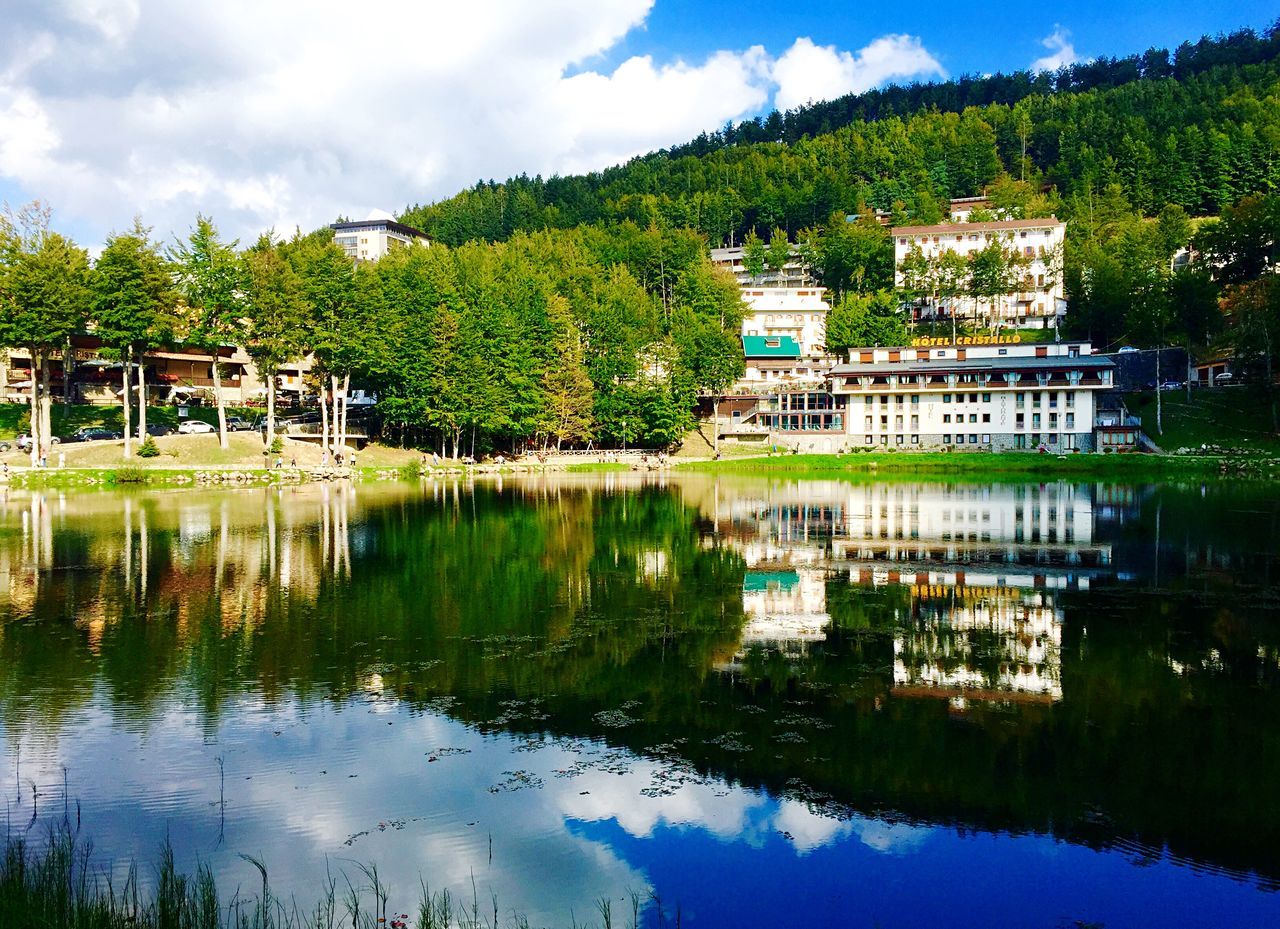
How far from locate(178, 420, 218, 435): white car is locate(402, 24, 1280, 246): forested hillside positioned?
292 feet

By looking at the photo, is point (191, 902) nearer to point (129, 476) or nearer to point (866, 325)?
point (129, 476)

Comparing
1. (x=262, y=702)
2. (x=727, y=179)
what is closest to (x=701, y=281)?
(x=727, y=179)

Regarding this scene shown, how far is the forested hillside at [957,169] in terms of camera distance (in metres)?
137

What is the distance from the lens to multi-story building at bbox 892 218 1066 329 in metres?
112

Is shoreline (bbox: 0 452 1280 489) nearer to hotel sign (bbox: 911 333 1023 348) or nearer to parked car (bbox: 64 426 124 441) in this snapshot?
parked car (bbox: 64 426 124 441)

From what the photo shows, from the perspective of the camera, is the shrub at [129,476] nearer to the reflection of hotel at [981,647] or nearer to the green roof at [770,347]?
the reflection of hotel at [981,647]

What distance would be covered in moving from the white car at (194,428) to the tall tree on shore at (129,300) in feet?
22.0

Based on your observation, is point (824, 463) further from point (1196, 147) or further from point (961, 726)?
point (1196, 147)

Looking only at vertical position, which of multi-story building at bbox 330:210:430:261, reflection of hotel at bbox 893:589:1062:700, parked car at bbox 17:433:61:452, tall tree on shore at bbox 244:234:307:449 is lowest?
reflection of hotel at bbox 893:589:1062:700

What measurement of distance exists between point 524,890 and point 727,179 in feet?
607

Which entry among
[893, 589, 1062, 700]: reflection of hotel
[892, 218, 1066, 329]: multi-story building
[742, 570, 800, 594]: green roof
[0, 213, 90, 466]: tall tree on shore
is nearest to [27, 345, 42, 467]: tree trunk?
[0, 213, 90, 466]: tall tree on shore

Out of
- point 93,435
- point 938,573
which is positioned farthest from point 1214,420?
point 93,435

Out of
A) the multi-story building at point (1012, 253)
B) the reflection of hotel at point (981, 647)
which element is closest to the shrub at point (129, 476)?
the reflection of hotel at point (981, 647)

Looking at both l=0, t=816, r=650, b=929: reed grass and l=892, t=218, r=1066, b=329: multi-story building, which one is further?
l=892, t=218, r=1066, b=329: multi-story building
